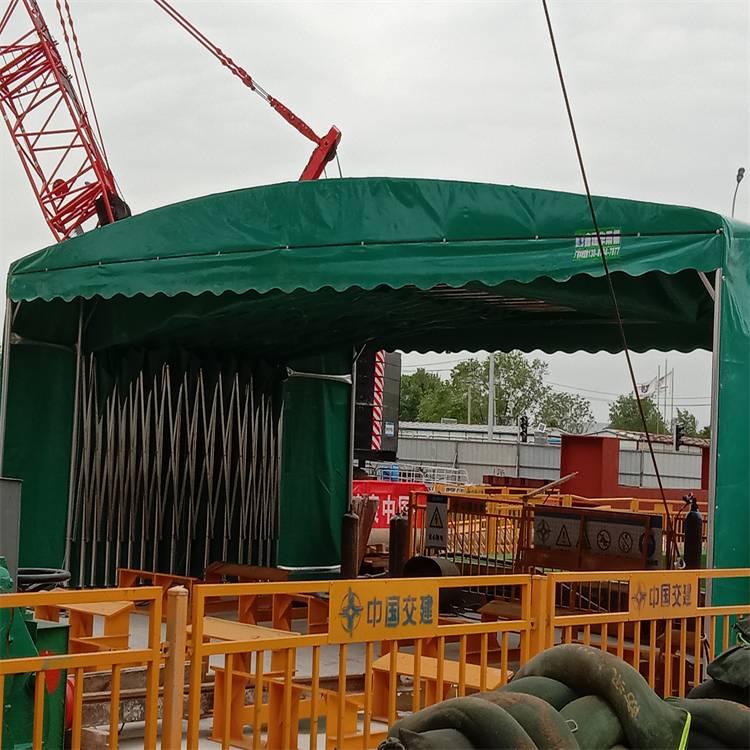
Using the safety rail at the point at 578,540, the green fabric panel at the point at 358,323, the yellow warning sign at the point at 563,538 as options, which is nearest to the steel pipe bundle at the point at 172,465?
the green fabric panel at the point at 358,323

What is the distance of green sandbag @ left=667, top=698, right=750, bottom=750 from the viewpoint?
14.5 ft

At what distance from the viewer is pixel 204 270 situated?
31.8 ft

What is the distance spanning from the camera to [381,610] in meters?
5.44

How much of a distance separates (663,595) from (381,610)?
244 cm

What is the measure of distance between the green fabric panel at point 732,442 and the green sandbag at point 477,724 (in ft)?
15.5

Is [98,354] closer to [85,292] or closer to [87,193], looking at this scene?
[85,292]

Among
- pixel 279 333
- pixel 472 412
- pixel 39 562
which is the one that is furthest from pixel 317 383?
pixel 472 412

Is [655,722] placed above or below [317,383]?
below

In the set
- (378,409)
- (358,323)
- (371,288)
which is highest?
(358,323)

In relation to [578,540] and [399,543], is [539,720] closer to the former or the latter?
[578,540]

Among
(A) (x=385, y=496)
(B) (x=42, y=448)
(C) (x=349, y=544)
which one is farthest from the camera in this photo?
(A) (x=385, y=496)

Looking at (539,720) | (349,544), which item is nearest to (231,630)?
(539,720)

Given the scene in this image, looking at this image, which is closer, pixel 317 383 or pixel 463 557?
pixel 463 557

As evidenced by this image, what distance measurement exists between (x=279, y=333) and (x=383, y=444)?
788 inches
